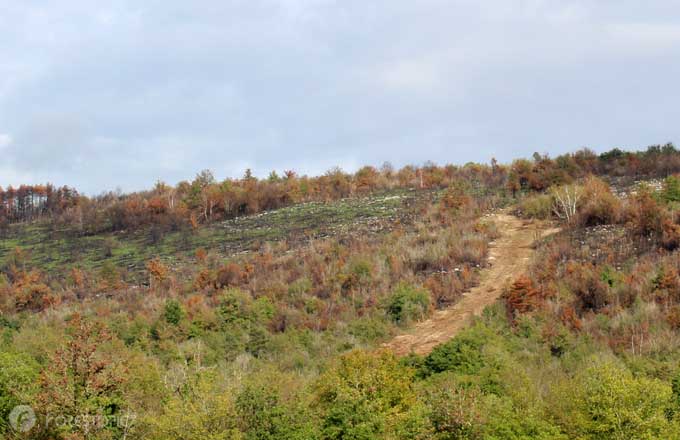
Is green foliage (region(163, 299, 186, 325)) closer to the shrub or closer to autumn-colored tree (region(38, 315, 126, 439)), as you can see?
the shrub

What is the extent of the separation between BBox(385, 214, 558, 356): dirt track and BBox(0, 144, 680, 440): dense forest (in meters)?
0.56

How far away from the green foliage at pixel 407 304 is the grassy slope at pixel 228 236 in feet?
45.0

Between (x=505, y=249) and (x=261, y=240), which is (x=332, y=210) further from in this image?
(x=505, y=249)

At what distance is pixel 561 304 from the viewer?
116 feet

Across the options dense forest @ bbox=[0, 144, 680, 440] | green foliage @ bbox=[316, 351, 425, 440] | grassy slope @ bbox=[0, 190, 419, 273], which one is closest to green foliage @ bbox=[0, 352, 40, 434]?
dense forest @ bbox=[0, 144, 680, 440]

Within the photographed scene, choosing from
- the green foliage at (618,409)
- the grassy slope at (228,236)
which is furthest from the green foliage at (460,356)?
the grassy slope at (228,236)

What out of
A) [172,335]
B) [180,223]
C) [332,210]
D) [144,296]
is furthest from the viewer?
[180,223]

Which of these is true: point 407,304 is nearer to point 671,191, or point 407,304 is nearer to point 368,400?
point 368,400

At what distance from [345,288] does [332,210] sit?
759 inches

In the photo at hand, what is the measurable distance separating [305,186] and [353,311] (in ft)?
109

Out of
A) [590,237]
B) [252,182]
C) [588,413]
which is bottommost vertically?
[588,413]

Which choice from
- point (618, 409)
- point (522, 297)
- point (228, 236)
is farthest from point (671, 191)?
point (228, 236)

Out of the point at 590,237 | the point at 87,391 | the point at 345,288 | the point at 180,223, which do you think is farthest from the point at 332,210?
the point at 87,391

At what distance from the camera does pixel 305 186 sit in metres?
71.6
